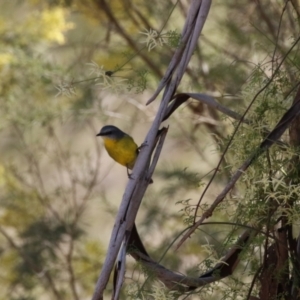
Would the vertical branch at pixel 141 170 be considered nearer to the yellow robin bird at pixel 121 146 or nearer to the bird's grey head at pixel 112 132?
the yellow robin bird at pixel 121 146

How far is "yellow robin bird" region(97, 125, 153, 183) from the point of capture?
1546mm

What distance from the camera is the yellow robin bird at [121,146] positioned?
155 cm

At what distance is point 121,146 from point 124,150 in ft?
0.12

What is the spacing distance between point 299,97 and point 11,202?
6.17 ft

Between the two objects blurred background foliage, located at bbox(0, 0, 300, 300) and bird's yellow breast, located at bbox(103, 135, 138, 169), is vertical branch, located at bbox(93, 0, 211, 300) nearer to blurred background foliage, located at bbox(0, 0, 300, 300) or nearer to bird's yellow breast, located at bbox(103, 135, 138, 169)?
bird's yellow breast, located at bbox(103, 135, 138, 169)

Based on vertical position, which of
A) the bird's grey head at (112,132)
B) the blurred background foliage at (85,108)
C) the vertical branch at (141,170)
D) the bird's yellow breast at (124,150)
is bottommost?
the vertical branch at (141,170)

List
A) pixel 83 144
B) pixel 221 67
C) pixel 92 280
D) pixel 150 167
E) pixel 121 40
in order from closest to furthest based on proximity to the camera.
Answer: pixel 150 167, pixel 221 67, pixel 121 40, pixel 92 280, pixel 83 144

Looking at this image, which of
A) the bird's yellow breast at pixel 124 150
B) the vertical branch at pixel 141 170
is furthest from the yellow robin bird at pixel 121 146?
the vertical branch at pixel 141 170

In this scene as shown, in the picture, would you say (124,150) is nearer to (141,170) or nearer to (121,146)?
(121,146)

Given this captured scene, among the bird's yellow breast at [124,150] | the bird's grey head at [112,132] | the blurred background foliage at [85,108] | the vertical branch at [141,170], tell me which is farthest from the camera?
the blurred background foliage at [85,108]

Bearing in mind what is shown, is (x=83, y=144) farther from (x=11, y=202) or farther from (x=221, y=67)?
(x=221, y=67)

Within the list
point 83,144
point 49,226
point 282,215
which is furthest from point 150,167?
point 83,144

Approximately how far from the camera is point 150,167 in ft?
2.64

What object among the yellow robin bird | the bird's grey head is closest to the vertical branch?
the yellow robin bird
